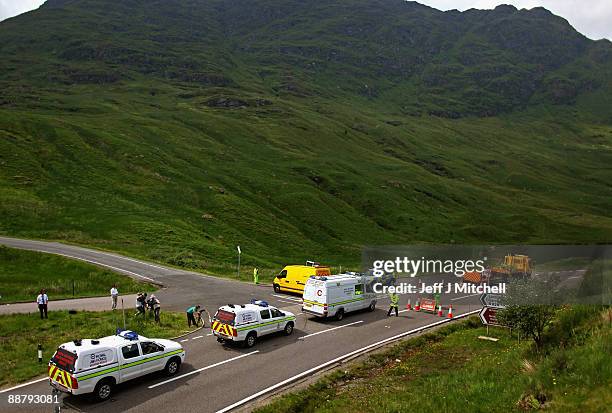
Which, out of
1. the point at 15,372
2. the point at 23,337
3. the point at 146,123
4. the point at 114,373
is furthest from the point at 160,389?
the point at 146,123

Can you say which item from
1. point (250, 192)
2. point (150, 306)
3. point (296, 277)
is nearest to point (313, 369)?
point (150, 306)

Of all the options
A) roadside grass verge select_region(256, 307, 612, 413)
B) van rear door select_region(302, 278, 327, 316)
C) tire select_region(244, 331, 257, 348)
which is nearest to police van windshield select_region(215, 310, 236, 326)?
tire select_region(244, 331, 257, 348)

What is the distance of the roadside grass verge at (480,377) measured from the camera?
13.1 meters

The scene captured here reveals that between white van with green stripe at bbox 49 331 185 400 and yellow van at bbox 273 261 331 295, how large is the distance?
59.7ft

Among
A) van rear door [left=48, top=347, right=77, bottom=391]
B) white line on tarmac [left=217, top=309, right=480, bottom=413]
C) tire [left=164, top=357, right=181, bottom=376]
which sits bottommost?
white line on tarmac [left=217, top=309, right=480, bottom=413]

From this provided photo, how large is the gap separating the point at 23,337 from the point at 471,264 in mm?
25805

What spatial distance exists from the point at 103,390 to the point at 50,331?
10.4m

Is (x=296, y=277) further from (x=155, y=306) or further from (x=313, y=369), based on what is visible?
(x=313, y=369)

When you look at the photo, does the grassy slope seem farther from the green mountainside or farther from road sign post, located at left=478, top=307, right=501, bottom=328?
road sign post, located at left=478, top=307, right=501, bottom=328

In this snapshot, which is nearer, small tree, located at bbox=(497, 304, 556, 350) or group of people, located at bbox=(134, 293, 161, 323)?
small tree, located at bbox=(497, 304, 556, 350)

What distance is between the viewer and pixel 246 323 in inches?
930

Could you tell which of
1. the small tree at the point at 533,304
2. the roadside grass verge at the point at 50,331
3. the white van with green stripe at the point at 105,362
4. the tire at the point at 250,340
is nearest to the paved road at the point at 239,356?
the tire at the point at 250,340

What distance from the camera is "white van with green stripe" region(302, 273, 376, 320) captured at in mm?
28953

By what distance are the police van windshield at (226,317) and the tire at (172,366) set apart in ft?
12.3
